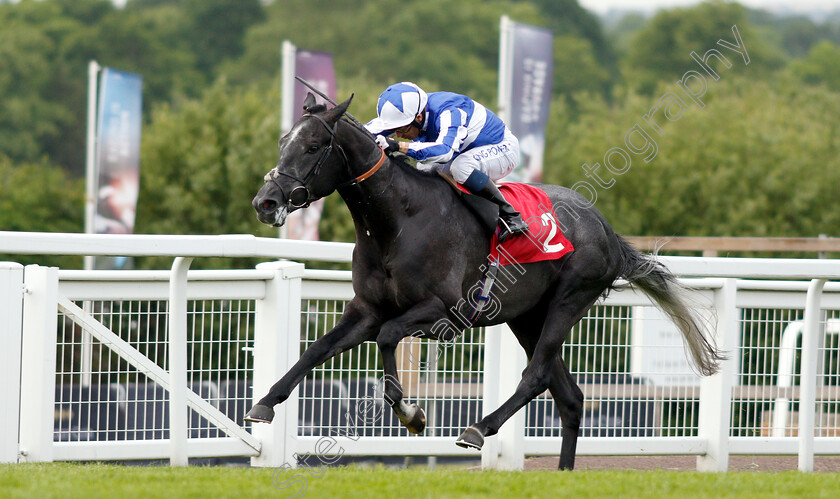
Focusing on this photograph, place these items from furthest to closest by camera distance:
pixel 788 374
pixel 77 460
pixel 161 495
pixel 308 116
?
pixel 788 374, pixel 77 460, pixel 308 116, pixel 161 495

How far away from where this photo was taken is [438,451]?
20.0 feet

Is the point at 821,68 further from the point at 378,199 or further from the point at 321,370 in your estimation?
the point at 378,199

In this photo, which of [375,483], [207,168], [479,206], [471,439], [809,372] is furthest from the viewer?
[207,168]

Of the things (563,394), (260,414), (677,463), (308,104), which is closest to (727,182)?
(677,463)

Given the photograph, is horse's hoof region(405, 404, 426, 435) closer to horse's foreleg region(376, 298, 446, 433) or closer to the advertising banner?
horse's foreleg region(376, 298, 446, 433)

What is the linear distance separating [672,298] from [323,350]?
7.01ft

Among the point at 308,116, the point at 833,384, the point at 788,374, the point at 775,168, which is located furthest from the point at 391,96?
the point at 775,168

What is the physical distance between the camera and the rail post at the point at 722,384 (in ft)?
20.6

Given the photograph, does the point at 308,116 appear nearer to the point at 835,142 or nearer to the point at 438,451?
the point at 438,451

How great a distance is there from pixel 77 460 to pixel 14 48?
48100 mm

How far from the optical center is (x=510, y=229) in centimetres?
532

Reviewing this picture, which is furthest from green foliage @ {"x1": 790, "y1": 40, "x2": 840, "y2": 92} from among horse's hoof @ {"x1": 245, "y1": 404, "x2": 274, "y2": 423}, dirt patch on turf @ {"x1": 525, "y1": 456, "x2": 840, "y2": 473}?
horse's hoof @ {"x1": 245, "y1": 404, "x2": 274, "y2": 423}

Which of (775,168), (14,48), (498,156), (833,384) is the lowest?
(833,384)

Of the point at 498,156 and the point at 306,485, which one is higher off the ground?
the point at 498,156
